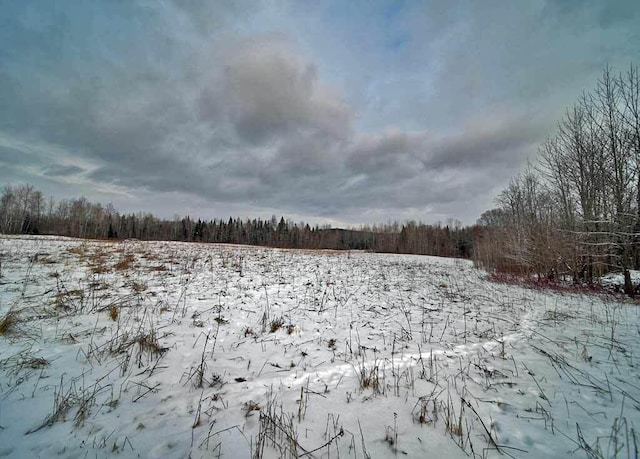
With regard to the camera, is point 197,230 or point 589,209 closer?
point 589,209

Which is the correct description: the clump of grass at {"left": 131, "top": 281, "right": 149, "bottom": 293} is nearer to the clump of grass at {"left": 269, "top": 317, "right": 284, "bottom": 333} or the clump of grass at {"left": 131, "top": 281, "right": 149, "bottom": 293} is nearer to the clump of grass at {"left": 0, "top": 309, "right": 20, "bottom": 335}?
the clump of grass at {"left": 0, "top": 309, "right": 20, "bottom": 335}

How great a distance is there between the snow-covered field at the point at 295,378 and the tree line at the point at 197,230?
61.3 metres

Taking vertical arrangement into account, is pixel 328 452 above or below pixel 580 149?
below

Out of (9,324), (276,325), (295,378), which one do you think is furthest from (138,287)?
(295,378)

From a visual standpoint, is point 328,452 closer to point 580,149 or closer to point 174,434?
point 174,434

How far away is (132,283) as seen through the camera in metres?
7.09

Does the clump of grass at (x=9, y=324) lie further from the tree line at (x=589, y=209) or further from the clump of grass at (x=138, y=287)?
the tree line at (x=589, y=209)

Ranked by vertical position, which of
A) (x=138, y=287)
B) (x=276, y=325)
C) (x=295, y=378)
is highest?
(x=138, y=287)

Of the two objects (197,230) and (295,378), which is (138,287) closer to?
(295,378)

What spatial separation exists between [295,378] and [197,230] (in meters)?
92.4

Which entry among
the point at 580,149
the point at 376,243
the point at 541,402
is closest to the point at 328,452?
the point at 541,402

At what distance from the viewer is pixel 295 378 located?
344 cm

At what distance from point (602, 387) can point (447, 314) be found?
11.1 feet

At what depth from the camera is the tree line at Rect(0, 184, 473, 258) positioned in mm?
53469
